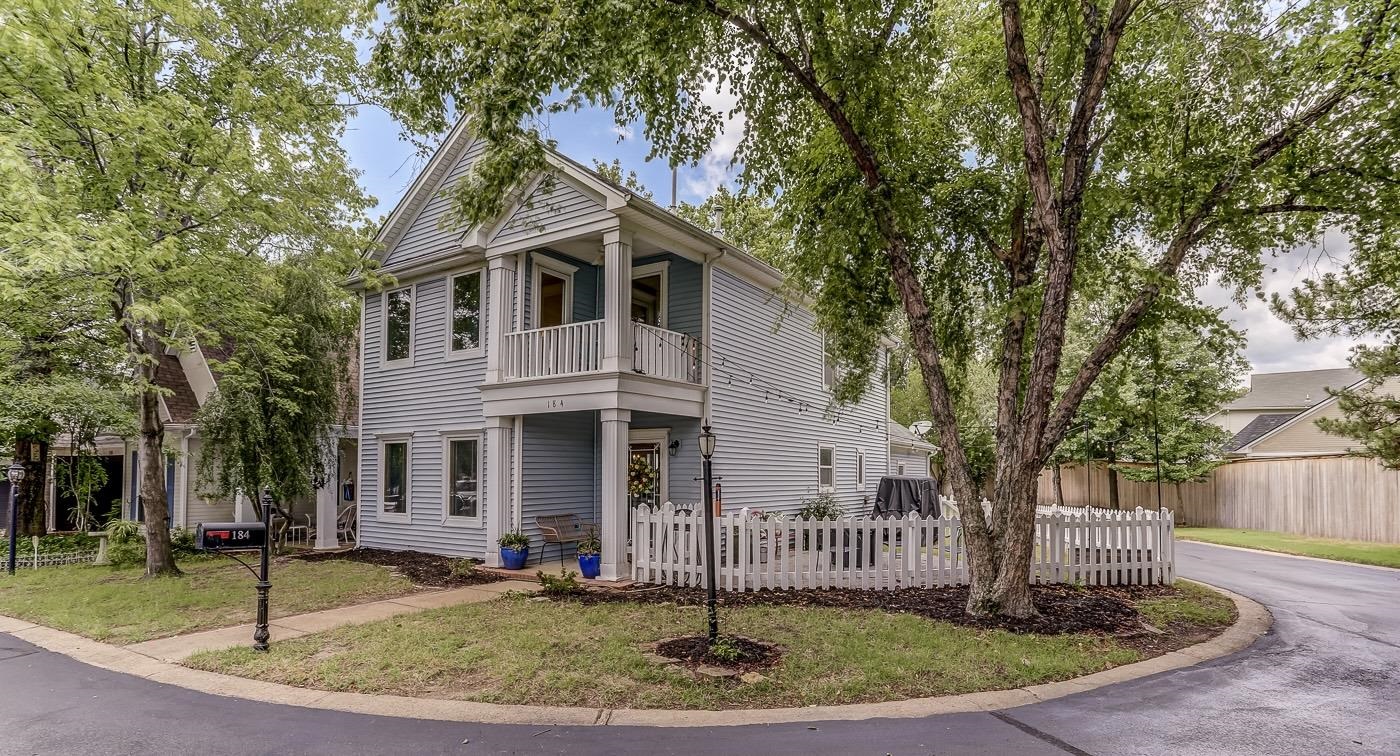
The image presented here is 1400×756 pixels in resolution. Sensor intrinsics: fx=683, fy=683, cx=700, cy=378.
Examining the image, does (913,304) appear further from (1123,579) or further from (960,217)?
(1123,579)

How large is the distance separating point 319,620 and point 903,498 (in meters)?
9.22

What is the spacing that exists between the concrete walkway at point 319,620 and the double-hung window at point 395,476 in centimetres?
451

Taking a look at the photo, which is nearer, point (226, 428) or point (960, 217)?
point (960, 217)

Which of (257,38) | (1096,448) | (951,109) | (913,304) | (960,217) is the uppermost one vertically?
(257,38)

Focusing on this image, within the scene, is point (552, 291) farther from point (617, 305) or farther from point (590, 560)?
point (590, 560)

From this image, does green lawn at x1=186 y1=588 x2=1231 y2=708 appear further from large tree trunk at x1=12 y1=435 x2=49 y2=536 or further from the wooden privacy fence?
large tree trunk at x1=12 y1=435 x2=49 y2=536

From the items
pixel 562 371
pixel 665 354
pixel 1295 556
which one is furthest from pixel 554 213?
pixel 1295 556

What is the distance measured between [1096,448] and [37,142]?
28.0m

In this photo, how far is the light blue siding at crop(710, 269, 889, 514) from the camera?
42.4 ft

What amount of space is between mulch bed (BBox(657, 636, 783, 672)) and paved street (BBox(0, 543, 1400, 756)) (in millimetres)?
1234

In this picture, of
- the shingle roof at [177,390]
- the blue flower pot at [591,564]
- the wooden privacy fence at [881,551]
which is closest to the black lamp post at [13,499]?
the shingle roof at [177,390]

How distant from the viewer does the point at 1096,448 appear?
24453 mm

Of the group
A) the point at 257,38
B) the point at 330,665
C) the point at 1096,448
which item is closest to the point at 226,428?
the point at 257,38

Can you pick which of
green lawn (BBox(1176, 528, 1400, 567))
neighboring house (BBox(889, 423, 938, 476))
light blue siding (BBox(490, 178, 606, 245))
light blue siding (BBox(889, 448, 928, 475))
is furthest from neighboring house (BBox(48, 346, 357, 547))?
green lawn (BBox(1176, 528, 1400, 567))
